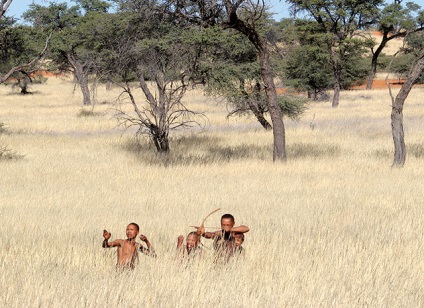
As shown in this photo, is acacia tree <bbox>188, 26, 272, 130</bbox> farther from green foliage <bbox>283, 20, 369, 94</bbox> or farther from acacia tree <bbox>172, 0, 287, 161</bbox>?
Answer: green foliage <bbox>283, 20, 369, 94</bbox>

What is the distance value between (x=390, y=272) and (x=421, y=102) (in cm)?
3747

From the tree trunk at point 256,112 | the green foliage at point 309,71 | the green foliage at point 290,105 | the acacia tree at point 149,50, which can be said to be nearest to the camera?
the acacia tree at point 149,50

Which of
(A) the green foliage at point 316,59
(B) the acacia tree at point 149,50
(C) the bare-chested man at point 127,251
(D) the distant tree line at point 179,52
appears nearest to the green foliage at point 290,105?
(D) the distant tree line at point 179,52

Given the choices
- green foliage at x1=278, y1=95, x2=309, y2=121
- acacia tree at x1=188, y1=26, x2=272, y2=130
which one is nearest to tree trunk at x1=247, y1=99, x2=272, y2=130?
acacia tree at x1=188, y1=26, x2=272, y2=130

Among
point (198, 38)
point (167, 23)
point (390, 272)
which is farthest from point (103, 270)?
point (167, 23)

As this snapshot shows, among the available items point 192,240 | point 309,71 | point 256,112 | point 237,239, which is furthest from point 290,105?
point 309,71

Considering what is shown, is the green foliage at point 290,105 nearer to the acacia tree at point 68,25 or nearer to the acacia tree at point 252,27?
the acacia tree at point 252,27

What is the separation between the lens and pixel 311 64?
4884 cm

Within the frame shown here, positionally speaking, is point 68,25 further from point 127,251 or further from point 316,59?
point 127,251

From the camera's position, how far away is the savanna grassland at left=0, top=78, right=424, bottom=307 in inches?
203

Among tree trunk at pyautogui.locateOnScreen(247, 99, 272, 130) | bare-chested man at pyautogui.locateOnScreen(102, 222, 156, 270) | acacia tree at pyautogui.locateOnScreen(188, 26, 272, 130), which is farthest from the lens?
tree trunk at pyautogui.locateOnScreen(247, 99, 272, 130)

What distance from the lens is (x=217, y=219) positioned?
9.11 meters

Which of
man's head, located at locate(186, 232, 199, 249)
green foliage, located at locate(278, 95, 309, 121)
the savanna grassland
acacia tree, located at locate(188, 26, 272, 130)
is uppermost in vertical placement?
acacia tree, located at locate(188, 26, 272, 130)

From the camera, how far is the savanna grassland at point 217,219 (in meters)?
5.14
